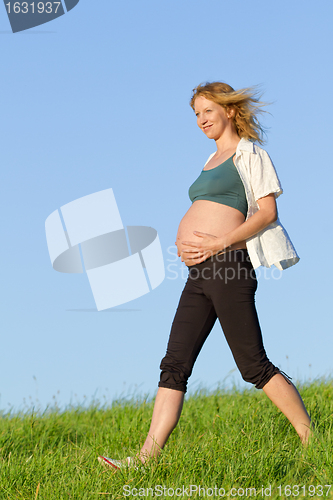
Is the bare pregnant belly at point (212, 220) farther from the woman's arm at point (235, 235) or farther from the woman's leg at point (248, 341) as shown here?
the woman's leg at point (248, 341)

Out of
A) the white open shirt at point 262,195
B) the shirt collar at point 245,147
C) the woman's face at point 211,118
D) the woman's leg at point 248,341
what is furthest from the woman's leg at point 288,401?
the woman's face at point 211,118

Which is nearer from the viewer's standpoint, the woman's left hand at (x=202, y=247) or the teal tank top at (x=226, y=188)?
the woman's left hand at (x=202, y=247)

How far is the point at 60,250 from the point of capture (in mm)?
5359

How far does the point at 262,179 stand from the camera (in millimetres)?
2820

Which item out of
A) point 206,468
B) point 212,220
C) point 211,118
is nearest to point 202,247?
point 212,220

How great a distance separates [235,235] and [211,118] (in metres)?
0.83

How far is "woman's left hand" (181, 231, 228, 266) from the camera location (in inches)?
108

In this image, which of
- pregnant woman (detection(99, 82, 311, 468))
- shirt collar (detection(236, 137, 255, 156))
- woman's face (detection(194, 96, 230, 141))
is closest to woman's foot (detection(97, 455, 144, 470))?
pregnant woman (detection(99, 82, 311, 468))

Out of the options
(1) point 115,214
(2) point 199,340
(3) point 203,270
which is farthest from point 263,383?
(1) point 115,214

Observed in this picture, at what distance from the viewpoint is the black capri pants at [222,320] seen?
8.95 feet

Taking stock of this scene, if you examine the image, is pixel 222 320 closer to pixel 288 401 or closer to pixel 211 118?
pixel 288 401

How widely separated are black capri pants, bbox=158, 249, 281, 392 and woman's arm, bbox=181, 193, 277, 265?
7 cm

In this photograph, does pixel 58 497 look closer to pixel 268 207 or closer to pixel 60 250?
pixel 268 207

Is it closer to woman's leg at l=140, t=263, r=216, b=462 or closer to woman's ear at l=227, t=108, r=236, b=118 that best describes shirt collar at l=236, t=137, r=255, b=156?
woman's ear at l=227, t=108, r=236, b=118
